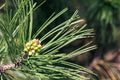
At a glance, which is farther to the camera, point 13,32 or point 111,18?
point 111,18

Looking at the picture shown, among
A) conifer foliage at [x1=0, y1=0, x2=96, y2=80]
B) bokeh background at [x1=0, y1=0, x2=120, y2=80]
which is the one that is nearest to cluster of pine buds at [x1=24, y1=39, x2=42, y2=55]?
conifer foliage at [x1=0, y1=0, x2=96, y2=80]

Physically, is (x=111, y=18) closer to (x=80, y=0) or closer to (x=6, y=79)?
(x=80, y=0)

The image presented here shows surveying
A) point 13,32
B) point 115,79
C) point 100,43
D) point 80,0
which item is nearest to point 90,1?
point 80,0

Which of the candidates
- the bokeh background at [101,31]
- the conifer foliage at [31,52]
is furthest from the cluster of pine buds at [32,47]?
the bokeh background at [101,31]

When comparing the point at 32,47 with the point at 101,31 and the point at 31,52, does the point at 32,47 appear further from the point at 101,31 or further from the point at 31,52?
the point at 101,31

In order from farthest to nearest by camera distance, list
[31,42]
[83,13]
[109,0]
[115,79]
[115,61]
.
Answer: [115,61], [115,79], [83,13], [109,0], [31,42]

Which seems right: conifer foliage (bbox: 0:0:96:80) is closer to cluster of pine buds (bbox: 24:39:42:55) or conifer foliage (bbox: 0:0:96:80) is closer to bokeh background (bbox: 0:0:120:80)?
cluster of pine buds (bbox: 24:39:42:55)

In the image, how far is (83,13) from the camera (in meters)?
1.65

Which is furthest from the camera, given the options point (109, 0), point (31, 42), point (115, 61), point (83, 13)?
point (115, 61)

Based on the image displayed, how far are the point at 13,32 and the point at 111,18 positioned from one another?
3.09ft

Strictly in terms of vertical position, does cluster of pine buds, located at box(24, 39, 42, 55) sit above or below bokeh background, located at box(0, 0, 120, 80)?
below

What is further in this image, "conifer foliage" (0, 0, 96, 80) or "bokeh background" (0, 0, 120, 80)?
"bokeh background" (0, 0, 120, 80)

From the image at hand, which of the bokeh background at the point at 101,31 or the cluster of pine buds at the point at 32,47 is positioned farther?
the bokeh background at the point at 101,31

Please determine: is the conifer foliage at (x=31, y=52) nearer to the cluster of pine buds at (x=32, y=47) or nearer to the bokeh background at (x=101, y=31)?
the cluster of pine buds at (x=32, y=47)
